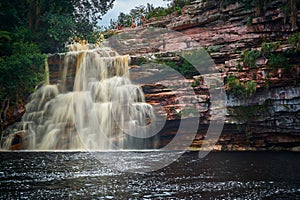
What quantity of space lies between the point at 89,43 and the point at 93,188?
85.1 ft

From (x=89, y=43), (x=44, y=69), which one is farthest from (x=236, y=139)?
(x=89, y=43)

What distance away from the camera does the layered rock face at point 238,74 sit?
20266 millimetres

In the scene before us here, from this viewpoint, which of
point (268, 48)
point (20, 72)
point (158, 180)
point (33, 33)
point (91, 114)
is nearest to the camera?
point (158, 180)

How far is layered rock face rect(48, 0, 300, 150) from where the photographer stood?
20.3 meters

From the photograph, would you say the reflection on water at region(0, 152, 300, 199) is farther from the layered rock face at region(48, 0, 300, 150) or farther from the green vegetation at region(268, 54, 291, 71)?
the green vegetation at region(268, 54, 291, 71)

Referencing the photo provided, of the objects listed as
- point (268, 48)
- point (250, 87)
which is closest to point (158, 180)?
point (250, 87)

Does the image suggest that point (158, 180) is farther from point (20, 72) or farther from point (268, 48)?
point (20, 72)

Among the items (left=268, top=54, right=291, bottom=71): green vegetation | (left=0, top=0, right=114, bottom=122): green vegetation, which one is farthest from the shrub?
(left=0, top=0, right=114, bottom=122): green vegetation

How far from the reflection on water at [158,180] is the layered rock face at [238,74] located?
4842 mm

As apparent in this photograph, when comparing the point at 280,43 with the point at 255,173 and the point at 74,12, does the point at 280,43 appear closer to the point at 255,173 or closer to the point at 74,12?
the point at 255,173

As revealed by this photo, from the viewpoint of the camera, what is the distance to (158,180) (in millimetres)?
11609

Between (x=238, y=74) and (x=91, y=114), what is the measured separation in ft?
35.1

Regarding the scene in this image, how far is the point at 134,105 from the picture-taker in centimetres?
2377

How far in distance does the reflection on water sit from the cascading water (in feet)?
23.0
